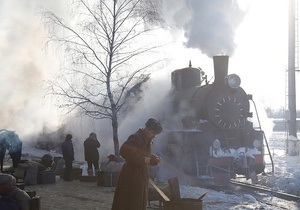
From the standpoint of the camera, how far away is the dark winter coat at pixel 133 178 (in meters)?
5.31

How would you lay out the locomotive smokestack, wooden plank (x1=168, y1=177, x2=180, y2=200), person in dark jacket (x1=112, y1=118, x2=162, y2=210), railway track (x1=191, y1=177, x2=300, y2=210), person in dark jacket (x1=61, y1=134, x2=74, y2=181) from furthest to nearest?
1. the locomotive smokestack
2. person in dark jacket (x1=61, y1=134, x2=74, y2=181)
3. railway track (x1=191, y1=177, x2=300, y2=210)
4. wooden plank (x1=168, y1=177, x2=180, y2=200)
5. person in dark jacket (x1=112, y1=118, x2=162, y2=210)

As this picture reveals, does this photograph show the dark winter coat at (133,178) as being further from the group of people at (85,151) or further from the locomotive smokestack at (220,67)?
the locomotive smokestack at (220,67)

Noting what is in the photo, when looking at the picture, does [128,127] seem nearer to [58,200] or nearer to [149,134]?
[58,200]

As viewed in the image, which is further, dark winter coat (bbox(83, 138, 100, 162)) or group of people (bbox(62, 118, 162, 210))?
dark winter coat (bbox(83, 138, 100, 162))

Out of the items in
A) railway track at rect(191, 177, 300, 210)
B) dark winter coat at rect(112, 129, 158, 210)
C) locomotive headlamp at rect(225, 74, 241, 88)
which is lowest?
railway track at rect(191, 177, 300, 210)

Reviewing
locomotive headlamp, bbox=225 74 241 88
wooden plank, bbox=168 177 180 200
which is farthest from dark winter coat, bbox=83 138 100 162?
wooden plank, bbox=168 177 180 200

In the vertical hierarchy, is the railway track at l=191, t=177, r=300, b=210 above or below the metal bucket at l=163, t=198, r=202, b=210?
below

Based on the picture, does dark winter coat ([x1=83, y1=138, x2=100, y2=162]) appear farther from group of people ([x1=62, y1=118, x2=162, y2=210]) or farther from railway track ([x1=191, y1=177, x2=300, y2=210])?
group of people ([x1=62, y1=118, x2=162, y2=210])

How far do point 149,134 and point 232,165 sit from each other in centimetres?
776

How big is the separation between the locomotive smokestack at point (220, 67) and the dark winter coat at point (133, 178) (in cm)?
845

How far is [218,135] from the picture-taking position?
1333cm

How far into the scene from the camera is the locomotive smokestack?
13.5 m

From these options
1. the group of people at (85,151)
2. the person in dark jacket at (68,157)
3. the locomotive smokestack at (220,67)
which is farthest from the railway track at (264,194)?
the person in dark jacket at (68,157)

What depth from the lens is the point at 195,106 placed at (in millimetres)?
13742
